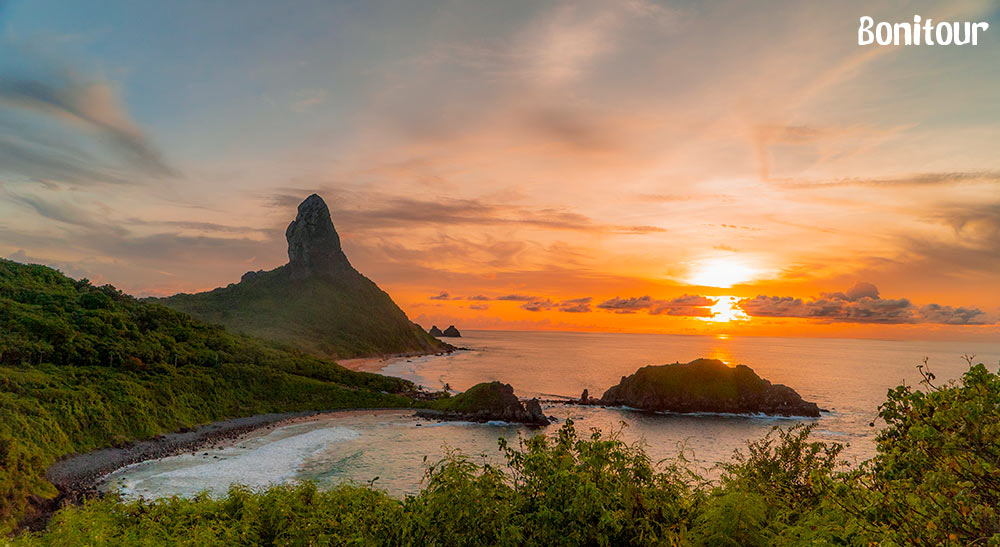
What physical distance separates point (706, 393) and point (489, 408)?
43767mm

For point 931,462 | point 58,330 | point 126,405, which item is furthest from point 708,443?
point 58,330

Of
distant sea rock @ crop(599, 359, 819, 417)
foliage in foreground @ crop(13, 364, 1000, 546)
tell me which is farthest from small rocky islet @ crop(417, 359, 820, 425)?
foliage in foreground @ crop(13, 364, 1000, 546)

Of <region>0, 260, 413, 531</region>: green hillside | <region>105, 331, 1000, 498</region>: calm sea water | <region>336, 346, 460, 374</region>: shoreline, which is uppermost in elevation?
<region>0, 260, 413, 531</region>: green hillside

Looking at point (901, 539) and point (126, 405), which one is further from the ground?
point (901, 539)

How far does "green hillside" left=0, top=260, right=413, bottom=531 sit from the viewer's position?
1857 inches

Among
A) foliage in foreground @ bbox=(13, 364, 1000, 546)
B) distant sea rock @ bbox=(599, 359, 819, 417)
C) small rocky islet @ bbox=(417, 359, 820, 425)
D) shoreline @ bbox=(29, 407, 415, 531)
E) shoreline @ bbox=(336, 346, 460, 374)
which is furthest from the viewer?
shoreline @ bbox=(336, 346, 460, 374)

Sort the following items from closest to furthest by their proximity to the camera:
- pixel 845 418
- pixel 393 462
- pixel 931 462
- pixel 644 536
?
pixel 931 462
pixel 644 536
pixel 393 462
pixel 845 418

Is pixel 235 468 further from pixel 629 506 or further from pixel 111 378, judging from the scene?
pixel 629 506

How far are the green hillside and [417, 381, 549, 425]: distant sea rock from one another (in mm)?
10275

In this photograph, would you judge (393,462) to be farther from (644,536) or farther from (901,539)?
(901,539)

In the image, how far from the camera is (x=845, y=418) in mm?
89188

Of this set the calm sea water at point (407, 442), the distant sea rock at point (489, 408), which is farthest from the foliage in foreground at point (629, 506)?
the distant sea rock at point (489, 408)

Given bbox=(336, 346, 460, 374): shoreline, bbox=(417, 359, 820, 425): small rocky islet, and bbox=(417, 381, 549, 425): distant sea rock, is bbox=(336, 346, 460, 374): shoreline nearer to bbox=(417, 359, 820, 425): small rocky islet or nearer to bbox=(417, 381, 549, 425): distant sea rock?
bbox=(417, 381, 549, 425): distant sea rock

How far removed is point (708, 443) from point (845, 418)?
37828mm
